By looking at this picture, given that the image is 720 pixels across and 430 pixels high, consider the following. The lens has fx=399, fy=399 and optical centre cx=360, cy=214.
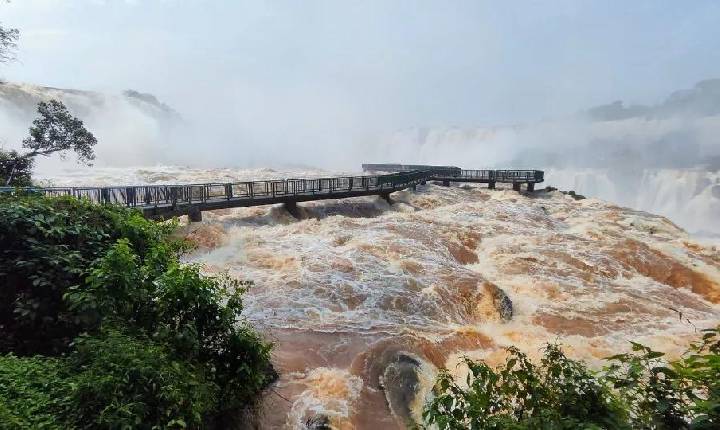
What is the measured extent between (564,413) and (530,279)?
36.9 feet

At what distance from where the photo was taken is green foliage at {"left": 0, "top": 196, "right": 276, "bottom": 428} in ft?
14.0

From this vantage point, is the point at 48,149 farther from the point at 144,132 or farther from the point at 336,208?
the point at 144,132

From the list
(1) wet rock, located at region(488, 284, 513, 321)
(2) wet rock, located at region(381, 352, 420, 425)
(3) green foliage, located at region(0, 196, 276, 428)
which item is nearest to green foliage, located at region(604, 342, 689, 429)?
(3) green foliage, located at region(0, 196, 276, 428)

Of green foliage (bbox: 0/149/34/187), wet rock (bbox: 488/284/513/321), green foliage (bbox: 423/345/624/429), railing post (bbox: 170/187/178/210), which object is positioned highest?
green foliage (bbox: 0/149/34/187)

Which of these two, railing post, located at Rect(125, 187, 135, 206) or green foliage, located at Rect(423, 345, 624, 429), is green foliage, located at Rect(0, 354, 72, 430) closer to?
green foliage, located at Rect(423, 345, 624, 429)

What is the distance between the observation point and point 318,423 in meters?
6.36

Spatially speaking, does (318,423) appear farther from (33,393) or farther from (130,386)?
(33,393)

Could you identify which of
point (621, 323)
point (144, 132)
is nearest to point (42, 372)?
point (621, 323)

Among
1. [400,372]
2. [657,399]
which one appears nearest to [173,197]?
[400,372]

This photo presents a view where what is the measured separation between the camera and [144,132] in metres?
73.4

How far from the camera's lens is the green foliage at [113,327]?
427cm

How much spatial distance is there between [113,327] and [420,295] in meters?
8.56

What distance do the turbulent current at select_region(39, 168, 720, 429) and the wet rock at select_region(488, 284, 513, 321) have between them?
5 cm

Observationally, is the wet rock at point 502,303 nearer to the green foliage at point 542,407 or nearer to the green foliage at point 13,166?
the green foliage at point 542,407
